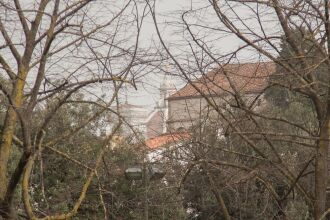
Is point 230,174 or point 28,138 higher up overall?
point 28,138

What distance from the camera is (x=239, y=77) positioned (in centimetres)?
727

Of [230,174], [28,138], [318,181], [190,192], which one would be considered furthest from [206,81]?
[190,192]

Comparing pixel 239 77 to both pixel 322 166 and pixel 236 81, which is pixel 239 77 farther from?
pixel 322 166

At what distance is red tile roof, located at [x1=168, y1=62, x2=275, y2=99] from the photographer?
6880 millimetres

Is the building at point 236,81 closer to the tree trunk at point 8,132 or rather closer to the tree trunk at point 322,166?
the tree trunk at point 322,166

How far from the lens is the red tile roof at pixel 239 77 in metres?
6.88

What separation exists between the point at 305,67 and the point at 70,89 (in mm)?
2756

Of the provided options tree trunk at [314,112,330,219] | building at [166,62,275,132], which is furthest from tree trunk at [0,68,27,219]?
tree trunk at [314,112,330,219]

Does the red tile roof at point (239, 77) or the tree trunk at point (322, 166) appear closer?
the tree trunk at point (322, 166)

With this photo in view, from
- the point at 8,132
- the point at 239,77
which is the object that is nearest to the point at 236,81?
the point at 239,77

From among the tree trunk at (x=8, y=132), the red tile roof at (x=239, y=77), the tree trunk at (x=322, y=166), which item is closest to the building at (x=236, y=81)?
the red tile roof at (x=239, y=77)

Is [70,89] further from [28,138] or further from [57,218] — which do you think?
[57,218]

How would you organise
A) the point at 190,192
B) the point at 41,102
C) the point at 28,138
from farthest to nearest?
the point at 190,192
the point at 41,102
the point at 28,138

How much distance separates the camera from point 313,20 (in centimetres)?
668
